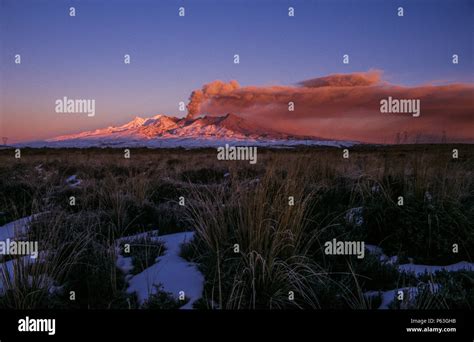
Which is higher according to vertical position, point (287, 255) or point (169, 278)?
point (287, 255)

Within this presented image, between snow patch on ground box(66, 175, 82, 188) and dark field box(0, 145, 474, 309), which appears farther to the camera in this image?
snow patch on ground box(66, 175, 82, 188)

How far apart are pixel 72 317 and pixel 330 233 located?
2.67m

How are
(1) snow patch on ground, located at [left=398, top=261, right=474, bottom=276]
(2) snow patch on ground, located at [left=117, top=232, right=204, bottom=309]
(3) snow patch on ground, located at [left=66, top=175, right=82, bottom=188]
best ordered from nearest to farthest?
(2) snow patch on ground, located at [left=117, top=232, right=204, bottom=309]
(1) snow patch on ground, located at [left=398, top=261, right=474, bottom=276]
(3) snow patch on ground, located at [left=66, top=175, right=82, bottom=188]

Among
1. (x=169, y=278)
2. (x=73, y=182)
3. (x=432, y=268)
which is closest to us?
(x=169, y=278)

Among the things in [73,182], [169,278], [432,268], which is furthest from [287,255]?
[73,182]

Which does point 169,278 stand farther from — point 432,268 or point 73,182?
point 73,182

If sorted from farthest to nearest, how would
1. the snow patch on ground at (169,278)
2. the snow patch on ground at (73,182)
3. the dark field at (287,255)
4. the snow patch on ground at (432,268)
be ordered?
the snow patch on ground at (73,182), the snow patch on ground at (432,268), the snow patch on ground at (169,278), the dark field at (287,255)

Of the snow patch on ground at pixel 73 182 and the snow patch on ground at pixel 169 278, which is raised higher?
the snow patch on ground at pixel 73 182

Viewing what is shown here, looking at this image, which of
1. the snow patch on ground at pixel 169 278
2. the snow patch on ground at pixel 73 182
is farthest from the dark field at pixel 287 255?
the snow patch on ground at pixel 73 182

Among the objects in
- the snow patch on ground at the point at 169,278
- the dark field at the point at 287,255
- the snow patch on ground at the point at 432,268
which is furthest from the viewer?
the snow patch on ground at the point at 432,268

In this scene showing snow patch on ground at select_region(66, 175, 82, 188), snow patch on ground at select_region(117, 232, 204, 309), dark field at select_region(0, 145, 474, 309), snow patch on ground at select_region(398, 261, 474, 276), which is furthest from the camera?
snow patch on ground at select_region(66, 175, 82, 188)

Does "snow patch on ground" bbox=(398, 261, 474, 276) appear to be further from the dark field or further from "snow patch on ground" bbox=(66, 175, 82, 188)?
"snow patch on ground" bbox=(66, 175, 82, 188)

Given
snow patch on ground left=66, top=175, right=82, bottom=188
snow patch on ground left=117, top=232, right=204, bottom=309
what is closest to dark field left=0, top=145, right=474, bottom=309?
snow patch on ground left=117, top=232, right=204, bottom=309

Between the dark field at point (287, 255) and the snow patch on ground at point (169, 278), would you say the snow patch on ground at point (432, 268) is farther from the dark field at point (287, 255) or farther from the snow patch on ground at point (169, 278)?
the snow patch on ground at point (169, 278)
